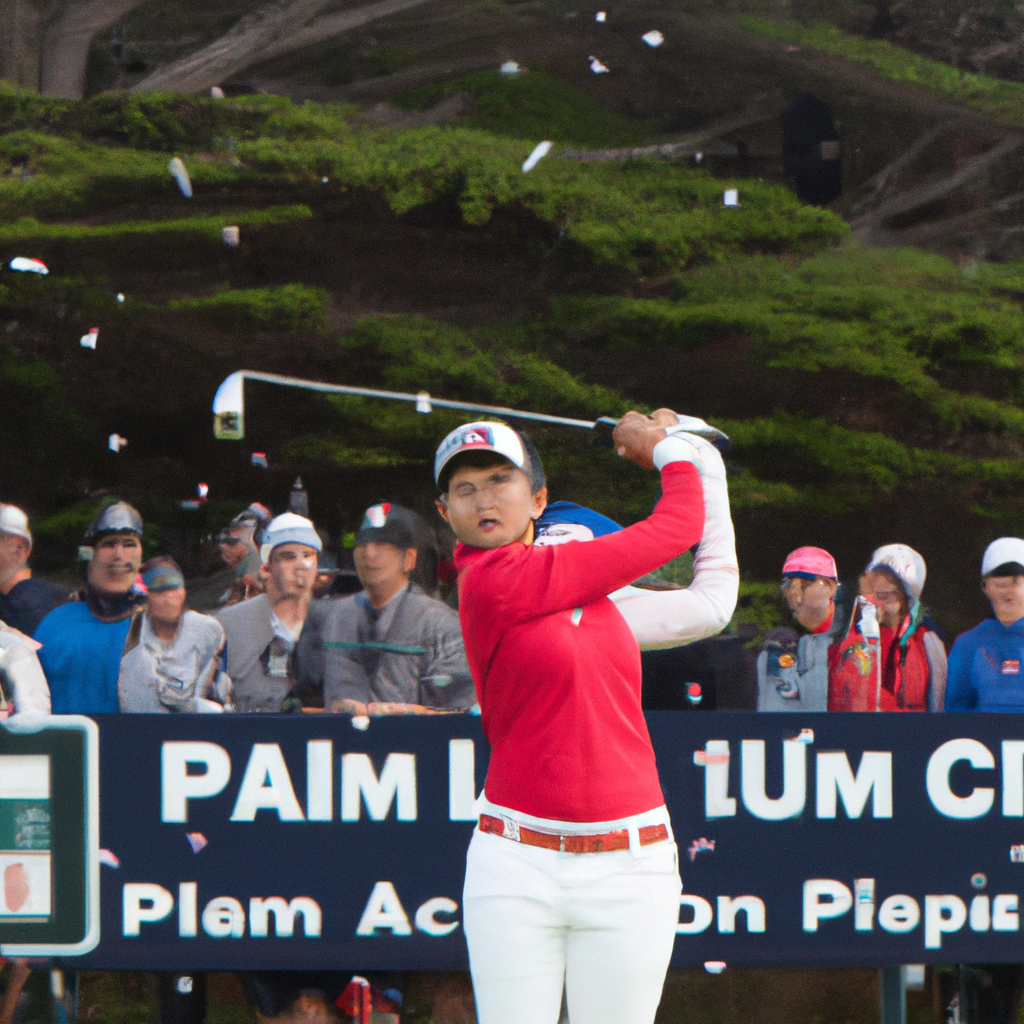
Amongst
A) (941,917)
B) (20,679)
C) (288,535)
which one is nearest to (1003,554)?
(941,917)

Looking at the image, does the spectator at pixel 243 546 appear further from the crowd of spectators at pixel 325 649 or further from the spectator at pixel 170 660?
the spectator at pixel 170 660

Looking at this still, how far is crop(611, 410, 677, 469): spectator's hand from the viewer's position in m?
2.13

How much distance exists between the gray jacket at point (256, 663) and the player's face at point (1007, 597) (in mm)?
2448

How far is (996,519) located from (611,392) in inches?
70.5

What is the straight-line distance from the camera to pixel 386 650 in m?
3.94

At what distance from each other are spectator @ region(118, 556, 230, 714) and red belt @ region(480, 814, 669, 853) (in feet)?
7.22

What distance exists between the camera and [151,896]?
11.6ft

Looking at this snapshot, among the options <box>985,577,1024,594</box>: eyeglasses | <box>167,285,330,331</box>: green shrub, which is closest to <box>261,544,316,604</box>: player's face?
<box>167,285,330,331</box>: green shrub

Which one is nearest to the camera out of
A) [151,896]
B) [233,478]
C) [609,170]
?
[151,896]

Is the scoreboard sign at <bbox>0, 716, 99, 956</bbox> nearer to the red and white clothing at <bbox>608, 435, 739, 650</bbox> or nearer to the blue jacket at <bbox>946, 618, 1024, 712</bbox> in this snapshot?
the red and white clothing at <bbox>608, 435, 739, 650</bbox>

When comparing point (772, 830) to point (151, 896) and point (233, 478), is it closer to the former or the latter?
point (151, 896)

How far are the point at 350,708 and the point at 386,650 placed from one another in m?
0.27

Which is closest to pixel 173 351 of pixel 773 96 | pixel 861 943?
pixel 773 96

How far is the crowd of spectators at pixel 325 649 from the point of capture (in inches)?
153
